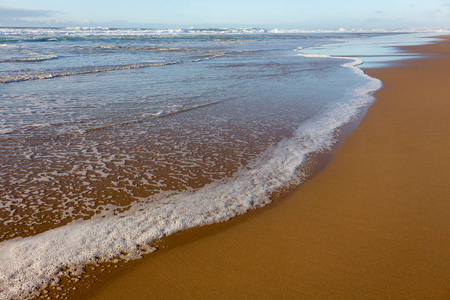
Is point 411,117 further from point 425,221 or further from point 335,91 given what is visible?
point 425,221

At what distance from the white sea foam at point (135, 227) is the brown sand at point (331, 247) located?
248 millimetres

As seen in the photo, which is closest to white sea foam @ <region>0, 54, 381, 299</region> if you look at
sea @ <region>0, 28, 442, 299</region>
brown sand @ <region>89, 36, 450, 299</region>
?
sea @ <region>0, 28, 442, 299</region>

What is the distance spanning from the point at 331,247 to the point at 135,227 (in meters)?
1.87

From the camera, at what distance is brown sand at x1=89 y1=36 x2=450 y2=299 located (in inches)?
101

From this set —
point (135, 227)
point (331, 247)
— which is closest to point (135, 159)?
point (135, 227)

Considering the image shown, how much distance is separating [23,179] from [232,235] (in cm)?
299

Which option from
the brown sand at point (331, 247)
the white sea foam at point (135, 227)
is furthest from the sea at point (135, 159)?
the brown sand at point (331, 247)

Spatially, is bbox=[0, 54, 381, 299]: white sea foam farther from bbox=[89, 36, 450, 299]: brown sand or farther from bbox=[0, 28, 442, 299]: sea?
bbox=[89, 36, 450, 299]: brown sand

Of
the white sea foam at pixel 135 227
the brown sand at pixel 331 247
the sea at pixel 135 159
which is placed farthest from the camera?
the sea at pixel 135 159

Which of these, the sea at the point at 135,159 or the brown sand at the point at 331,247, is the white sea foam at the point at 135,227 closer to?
the sea at the point at 135,159

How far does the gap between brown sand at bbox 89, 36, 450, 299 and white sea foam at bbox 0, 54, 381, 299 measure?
248mm

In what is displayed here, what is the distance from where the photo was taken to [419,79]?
12281mm

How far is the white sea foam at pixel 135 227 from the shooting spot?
110 inches

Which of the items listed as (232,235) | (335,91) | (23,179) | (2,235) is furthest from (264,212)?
(335,91)
